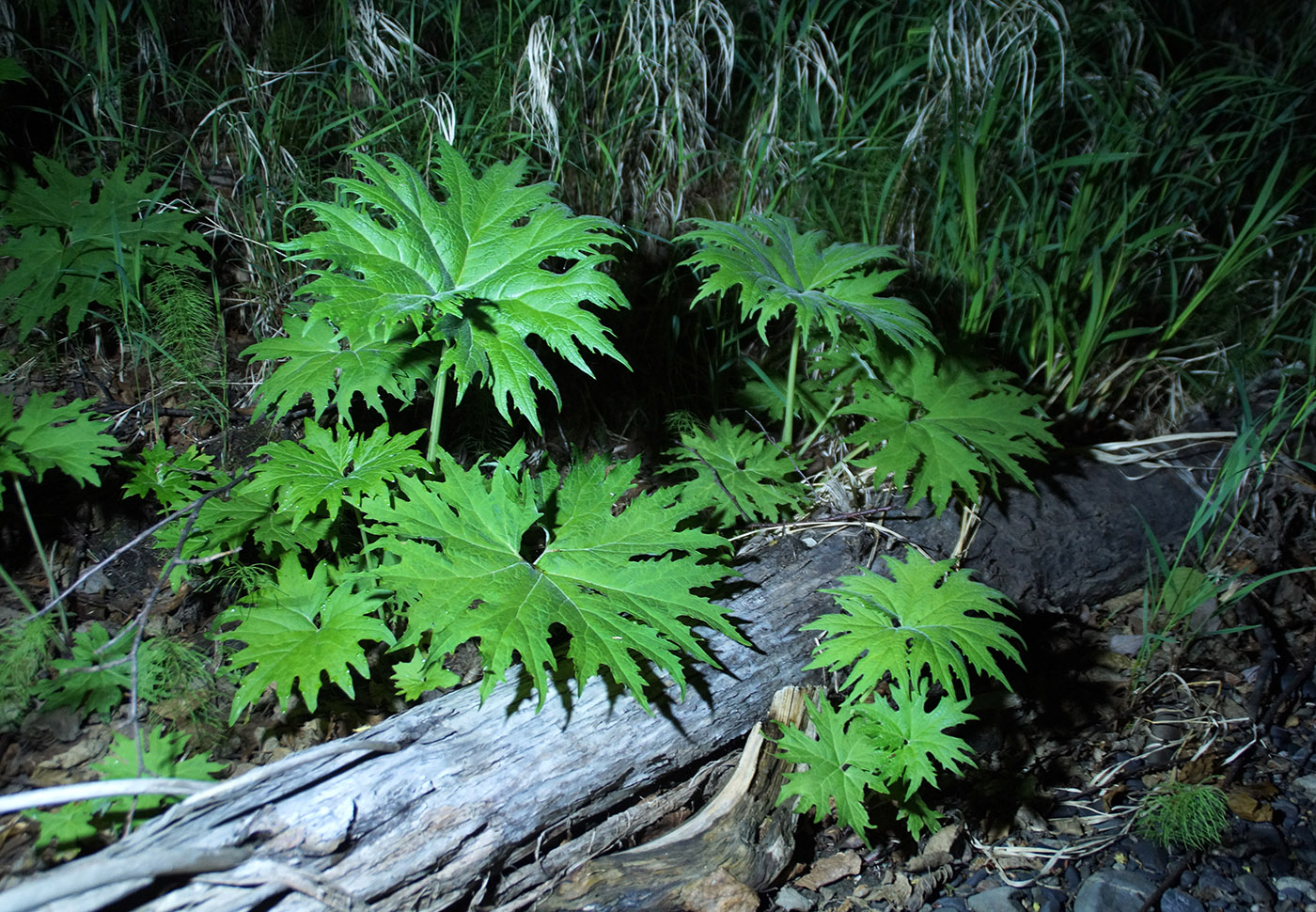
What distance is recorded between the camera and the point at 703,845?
68.5 inches

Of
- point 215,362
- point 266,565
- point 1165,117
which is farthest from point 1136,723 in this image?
point 215,362

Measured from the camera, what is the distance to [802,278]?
2.18m

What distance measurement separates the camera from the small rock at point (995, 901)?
1.87 meters

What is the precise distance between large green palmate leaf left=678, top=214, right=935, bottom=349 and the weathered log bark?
0.72 meters

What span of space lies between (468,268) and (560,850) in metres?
1.40

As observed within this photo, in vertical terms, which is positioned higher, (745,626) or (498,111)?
(498,111)

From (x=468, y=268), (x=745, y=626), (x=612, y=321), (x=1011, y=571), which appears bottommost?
(x=1011, y=571)

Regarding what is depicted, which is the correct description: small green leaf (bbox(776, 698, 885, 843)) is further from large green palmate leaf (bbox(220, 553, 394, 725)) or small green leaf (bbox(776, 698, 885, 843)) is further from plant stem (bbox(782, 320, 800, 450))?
large green palmate leaf (bbox(220, 553, 394, 725))

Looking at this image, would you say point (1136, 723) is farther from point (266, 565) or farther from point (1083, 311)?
point (266, 565)

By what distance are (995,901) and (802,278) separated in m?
1.77

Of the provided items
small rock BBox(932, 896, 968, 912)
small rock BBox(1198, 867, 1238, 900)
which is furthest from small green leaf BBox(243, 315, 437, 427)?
small rock BBox(1198, 867, 1238, 900)

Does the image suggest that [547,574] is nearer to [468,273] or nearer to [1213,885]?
[468,273]

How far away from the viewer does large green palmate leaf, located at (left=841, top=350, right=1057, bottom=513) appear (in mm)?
2145

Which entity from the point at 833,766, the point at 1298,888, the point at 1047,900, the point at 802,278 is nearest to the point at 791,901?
the point at 833,766
